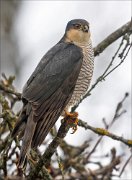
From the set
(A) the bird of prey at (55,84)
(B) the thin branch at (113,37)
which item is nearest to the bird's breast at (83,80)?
(A) the bird of prey at (55,84)

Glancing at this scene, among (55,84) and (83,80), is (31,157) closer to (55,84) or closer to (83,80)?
(55,84)

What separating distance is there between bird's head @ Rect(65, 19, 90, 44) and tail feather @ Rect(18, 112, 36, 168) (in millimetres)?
1149

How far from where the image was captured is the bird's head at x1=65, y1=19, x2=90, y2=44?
6.02m

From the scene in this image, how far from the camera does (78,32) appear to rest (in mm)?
6074

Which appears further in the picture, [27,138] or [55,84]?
[55,84]

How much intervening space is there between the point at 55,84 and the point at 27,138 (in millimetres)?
776

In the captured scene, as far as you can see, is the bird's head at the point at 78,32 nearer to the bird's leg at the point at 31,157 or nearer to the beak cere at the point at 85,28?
the beak cere at the point at 85,28

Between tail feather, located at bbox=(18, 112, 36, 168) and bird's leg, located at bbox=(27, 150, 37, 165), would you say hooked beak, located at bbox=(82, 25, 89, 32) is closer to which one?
tail feather, located at bbox=(18, 112, 36, 168)

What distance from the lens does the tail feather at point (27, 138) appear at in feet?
15.6

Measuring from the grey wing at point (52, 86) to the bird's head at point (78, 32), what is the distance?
0.16 metres

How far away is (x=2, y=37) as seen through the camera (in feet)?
35.9

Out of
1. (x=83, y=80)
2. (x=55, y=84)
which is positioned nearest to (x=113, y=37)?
(x=83, y=80)

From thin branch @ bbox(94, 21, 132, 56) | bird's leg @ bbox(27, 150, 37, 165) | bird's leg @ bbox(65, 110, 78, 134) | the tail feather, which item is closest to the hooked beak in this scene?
thin branch @ bbox(94, 21, 132, 56)

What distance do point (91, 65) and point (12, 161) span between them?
108 cm
